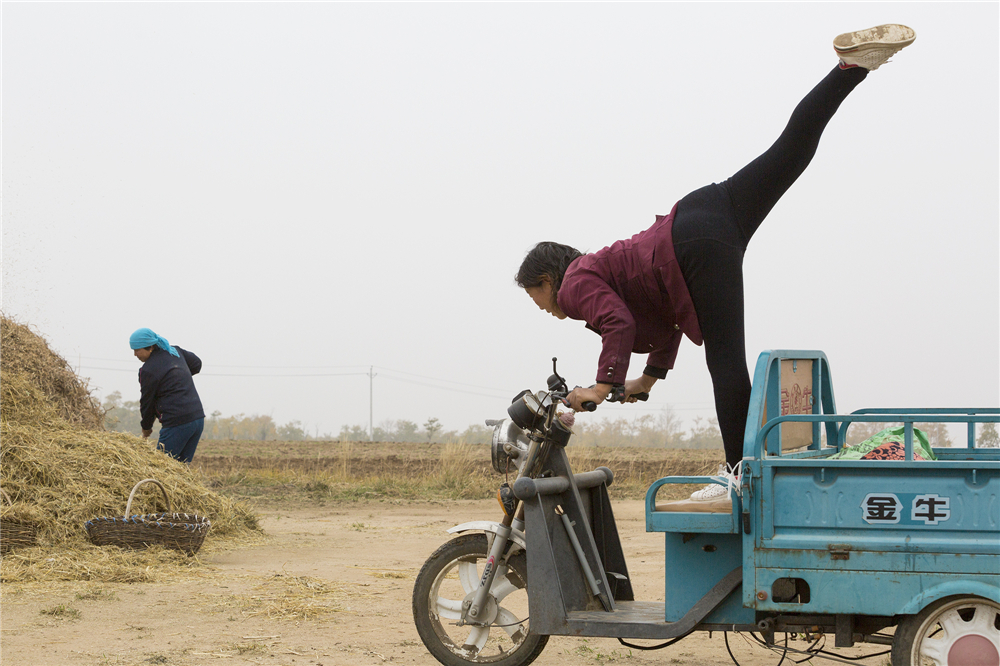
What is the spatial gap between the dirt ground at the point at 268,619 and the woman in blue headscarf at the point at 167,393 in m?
1.71

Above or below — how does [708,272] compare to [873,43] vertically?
below

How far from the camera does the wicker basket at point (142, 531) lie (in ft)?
24.4

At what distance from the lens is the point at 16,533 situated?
736 cm

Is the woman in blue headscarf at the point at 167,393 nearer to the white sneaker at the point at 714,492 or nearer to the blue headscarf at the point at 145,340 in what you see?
the blue headscarf at the point at 145,340

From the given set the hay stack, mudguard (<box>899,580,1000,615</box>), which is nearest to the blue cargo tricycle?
mudguard (<box>899,580,1000,615</box>)

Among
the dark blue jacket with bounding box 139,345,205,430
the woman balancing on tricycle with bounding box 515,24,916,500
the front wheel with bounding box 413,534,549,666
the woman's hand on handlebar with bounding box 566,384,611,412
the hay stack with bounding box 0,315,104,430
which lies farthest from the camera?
the hay stack with bounding box 0,315,104,430

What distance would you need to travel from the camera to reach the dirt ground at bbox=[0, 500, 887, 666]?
4.62 m

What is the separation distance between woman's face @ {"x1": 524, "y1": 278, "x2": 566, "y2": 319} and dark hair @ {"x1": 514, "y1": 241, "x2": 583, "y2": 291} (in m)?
0.02

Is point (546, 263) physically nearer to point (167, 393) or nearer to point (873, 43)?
point (873, 43)

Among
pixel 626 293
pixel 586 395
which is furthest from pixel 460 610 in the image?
pixel 626 293

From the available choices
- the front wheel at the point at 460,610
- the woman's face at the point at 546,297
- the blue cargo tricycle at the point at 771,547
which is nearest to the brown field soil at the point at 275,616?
the front wheel at the point at 460,610

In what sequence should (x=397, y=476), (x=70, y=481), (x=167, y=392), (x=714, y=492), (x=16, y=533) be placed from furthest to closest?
1. (x=397, y=476)
2. (x=167, y=392)
3. (x=70, y=481)
4. (x=16, y=533)
5. (x=714, y=492)

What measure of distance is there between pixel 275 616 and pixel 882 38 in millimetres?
4256

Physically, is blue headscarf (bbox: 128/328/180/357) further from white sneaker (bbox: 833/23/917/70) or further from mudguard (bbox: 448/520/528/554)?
white sneaker (bbox: 833/23/917/70)
